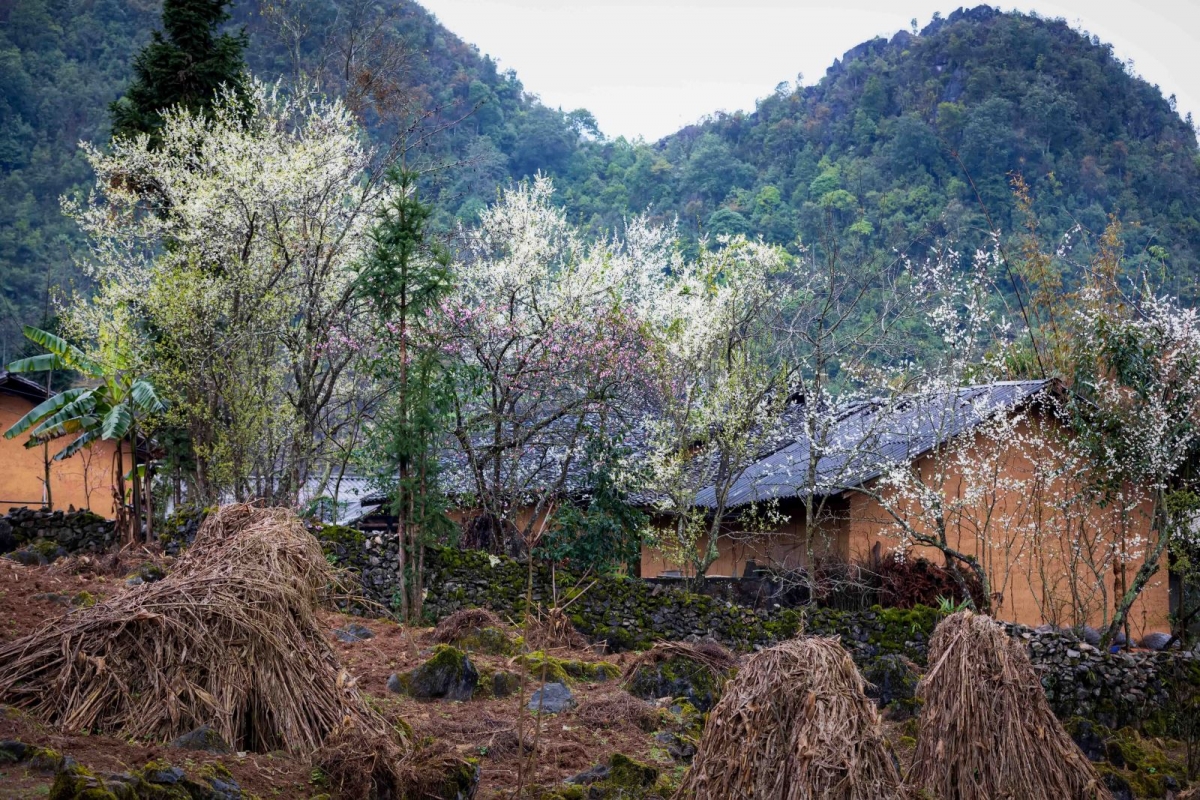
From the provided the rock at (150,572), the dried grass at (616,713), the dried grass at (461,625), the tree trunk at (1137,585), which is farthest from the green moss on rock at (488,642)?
the tree trunk at (1137,585)

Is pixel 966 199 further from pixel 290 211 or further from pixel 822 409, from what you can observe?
pixel 290 211

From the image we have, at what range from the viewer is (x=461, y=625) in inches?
530

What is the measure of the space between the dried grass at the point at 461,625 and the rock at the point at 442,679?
2.00 m

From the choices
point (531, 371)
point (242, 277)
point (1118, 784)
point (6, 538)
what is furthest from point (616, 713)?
point (6, 538)

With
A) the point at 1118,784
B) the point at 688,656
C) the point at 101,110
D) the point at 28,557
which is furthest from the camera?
the point at 101,110

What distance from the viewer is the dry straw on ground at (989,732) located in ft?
27.8

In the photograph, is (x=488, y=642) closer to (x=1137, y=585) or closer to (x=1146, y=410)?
(x=1137, y=585)

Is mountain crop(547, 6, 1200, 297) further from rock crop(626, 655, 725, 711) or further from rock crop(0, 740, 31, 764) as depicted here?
rock crop(0, 740, 31, 764)

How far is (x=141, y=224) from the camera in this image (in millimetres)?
21906

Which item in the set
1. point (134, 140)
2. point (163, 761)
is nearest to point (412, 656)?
point (163, 761)

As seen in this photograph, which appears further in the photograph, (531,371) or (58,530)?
(58,530)

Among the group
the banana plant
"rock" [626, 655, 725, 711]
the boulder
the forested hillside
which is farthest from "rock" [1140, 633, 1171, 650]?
the forested hillside

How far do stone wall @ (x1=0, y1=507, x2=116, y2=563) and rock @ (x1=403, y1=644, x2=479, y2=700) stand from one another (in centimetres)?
1108

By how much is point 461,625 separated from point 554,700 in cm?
279
